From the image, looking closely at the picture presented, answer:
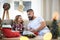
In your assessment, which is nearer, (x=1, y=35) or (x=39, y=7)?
(x=1, y=35)

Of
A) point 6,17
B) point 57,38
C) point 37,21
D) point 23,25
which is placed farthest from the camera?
point 6,17

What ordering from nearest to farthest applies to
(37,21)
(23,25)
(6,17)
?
(37,21), (23,25), (6,17)

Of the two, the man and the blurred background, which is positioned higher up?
the blurred background

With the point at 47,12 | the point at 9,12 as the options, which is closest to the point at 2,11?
the point at 9,12

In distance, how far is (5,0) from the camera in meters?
3.49

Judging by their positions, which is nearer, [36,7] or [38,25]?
[38,25]

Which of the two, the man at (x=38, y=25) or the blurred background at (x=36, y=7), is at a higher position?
the blurred background at (x=36, y=7)


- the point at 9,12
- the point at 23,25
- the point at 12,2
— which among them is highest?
the point at 12,2

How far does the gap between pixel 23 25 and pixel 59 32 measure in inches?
65.1

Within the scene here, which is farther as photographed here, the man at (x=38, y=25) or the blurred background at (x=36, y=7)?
the blurred background at (x=36, y=7)

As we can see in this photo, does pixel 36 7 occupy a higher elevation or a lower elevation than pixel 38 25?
higher

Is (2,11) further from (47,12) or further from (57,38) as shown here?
(57,38)

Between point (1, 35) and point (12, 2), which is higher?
point (12, 2)

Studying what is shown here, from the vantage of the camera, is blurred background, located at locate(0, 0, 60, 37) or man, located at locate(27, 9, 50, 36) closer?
man, located at locate(27, 9, 50, 36)
